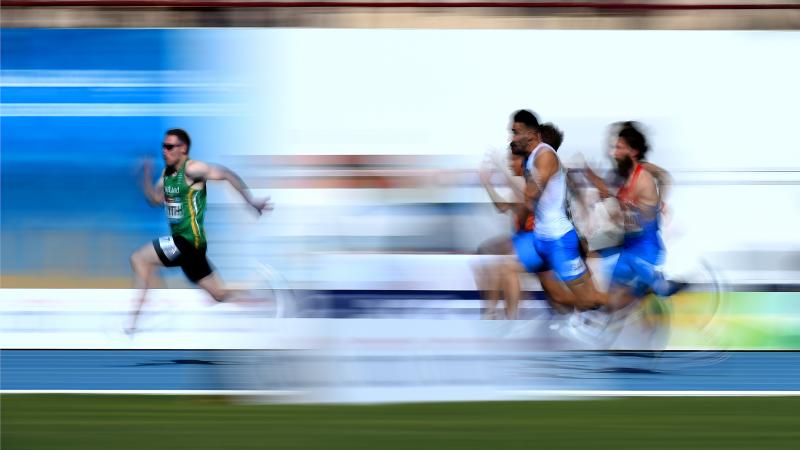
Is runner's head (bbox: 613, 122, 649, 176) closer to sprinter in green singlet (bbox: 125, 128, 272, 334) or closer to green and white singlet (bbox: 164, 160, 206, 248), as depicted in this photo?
sprinter in green singlet (bbox: 125, 128, 272, 334)

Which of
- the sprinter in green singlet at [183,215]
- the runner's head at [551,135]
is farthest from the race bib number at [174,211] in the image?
the runner's head at [551,135]

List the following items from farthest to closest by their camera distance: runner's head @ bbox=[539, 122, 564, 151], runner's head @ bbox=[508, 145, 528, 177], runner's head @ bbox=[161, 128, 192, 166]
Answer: runner's head @ bbox=[161, 128, 192, 166]
runner's head @ bbox=[508, 145, 528, 177]
runner's head @ bbox=[539, 122, 564, 151]

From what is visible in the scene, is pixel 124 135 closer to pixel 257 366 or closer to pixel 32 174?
pixel 32 174

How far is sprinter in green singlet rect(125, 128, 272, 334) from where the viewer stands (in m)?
10.6

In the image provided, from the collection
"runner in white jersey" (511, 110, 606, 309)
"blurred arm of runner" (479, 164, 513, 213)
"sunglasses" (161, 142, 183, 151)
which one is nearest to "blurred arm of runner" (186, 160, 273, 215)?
"sunglasses" (161, 142, 183, 151)

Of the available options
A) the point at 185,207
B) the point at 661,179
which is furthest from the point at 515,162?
the point at 185,207

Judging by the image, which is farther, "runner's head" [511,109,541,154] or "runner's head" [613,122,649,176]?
"runner's head" [613,122,649,176]

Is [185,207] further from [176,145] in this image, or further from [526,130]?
[526,130]

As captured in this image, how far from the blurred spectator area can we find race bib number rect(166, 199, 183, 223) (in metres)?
1.15

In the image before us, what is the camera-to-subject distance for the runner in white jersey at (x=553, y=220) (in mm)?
9984

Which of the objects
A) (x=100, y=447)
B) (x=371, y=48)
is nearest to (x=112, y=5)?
(x=371, y=48)

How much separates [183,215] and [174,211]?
68mm

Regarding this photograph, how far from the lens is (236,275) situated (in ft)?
35.0

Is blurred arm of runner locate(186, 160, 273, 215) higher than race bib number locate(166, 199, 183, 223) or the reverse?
higher
